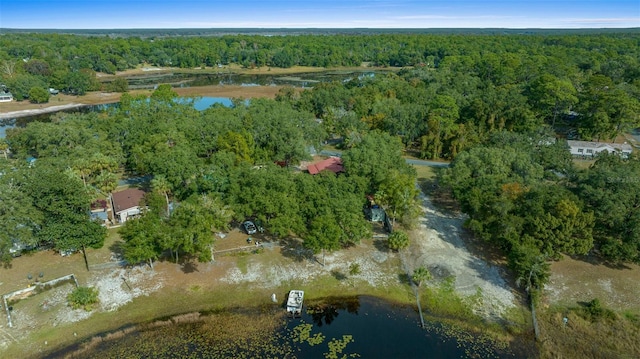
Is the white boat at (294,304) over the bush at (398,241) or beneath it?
beneath

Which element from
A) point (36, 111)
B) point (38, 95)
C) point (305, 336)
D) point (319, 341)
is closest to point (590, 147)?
point (319, 341)

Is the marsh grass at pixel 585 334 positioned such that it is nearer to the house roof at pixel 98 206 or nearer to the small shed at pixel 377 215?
the small shed at pixel 377 215

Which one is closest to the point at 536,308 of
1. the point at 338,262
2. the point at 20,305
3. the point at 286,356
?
the point at 338,262

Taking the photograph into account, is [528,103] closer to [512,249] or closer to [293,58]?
[512,249]

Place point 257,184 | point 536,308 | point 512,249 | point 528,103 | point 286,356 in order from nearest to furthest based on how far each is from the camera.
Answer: point 286,356, point 536,308, point 512,249, point 257,184, point 528,103

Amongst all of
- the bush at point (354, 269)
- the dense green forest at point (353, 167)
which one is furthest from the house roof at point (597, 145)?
the bush at point (354, 269)

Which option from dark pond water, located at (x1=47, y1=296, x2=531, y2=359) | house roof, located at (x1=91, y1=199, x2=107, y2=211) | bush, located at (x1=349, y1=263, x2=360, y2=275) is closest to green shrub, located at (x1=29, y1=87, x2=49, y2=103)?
house roof, located at (x1=91, y1=199, x2=107, y2=211)
